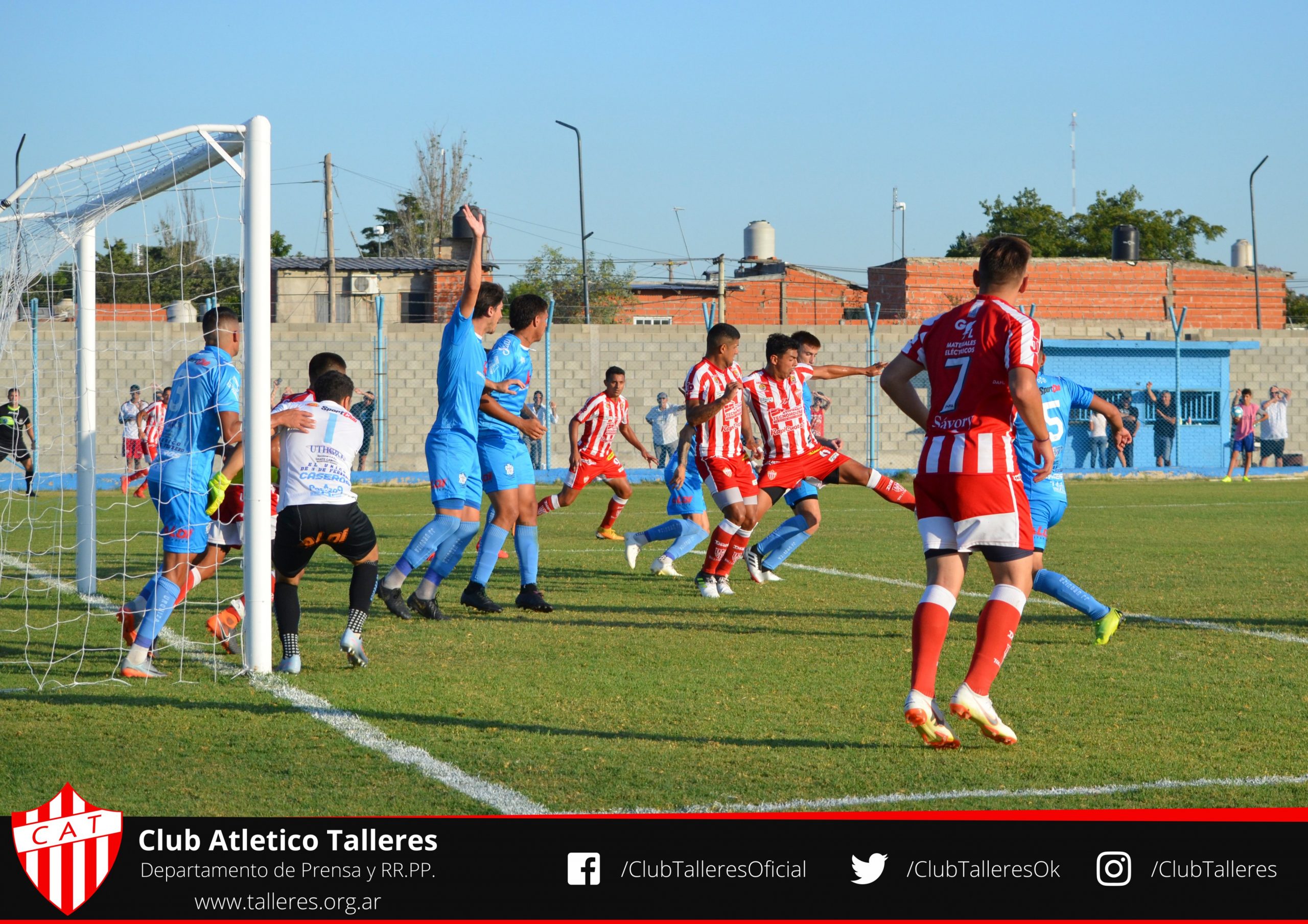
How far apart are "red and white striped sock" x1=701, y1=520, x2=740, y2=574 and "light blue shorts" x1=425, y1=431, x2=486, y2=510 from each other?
2118mm

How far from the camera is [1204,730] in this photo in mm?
5230

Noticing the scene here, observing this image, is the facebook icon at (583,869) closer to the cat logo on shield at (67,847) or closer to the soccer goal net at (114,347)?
the cat logo on shield at (67,847)

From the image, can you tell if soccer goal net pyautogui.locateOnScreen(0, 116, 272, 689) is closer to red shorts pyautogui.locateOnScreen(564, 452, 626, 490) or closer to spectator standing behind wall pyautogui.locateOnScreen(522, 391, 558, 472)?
red shorts pyautogui.locateOnScreen(564, 452, 626, 490)

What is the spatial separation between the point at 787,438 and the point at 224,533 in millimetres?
4440

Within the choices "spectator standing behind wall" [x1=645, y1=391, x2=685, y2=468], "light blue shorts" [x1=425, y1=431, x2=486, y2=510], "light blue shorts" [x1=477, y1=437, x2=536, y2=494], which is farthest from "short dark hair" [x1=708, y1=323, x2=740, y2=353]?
"spectator standing behind wall" [x1=645, y1=391, x2=685, y2=468]

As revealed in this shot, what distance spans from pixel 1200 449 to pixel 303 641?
27.9 meters

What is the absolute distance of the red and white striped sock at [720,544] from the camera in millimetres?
9602

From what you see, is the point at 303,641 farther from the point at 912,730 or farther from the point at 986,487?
the point at 986,487

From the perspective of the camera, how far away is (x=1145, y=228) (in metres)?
59.6

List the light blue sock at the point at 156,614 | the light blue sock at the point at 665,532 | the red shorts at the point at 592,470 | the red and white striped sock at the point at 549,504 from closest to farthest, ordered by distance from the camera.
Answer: the light blue sock at the point at 156,614
the light blue sock at the point at 665,532
the red and white striped sock at the point at 549,504
the red shorts at the point at 592,470

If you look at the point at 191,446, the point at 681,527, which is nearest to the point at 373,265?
the point at 681,527

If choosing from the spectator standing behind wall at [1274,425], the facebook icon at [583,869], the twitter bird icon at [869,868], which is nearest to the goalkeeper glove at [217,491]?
the facebook icon at [583,869]

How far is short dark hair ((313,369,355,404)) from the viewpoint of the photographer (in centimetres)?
664

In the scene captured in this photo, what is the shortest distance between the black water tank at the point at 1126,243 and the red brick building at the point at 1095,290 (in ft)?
1.32
